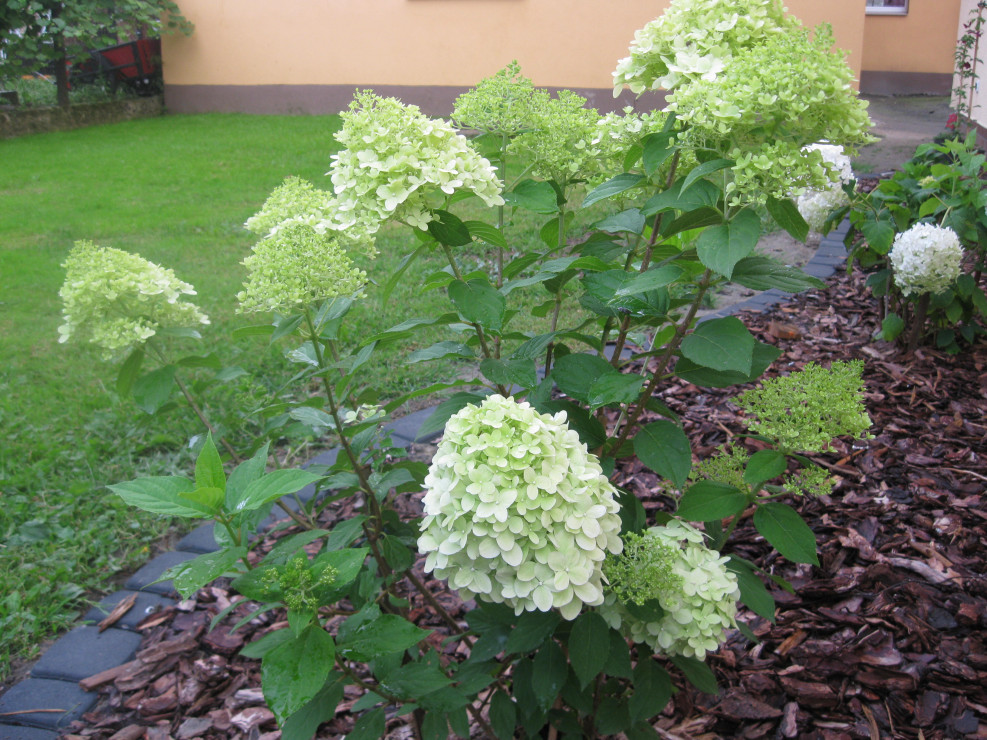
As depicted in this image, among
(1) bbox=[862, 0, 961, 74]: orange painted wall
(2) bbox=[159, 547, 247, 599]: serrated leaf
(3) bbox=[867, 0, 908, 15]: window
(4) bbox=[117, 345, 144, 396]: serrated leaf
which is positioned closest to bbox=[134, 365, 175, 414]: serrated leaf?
(4) bbox=[117, 345, 144, 396]: serrated leaf

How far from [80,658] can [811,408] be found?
2274 mm

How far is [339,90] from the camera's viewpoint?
12430 mm

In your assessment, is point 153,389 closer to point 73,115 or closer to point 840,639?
point 840,639

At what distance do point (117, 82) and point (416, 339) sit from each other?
11458 mm

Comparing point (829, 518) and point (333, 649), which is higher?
point (333, 649)

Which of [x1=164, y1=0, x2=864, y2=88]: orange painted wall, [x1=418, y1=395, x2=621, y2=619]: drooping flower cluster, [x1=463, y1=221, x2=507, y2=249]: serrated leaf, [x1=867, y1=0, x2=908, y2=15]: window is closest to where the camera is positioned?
[x1=418, y1=395, x2=621, y2=619]: drooping flower cluster

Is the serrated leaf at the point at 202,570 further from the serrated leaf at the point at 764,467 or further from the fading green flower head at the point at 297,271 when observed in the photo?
the serrated leaf at the point at 764,467

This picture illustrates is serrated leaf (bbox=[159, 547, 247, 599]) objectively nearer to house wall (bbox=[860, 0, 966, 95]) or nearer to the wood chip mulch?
the wood chip mulch

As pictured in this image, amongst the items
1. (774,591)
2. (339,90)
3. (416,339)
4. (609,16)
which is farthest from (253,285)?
(339,90)

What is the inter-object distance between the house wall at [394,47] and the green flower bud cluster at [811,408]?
10058mm

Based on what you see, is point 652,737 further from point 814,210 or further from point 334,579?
point 814,210

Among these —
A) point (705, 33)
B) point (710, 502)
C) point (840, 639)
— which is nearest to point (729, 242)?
point (705, 33)

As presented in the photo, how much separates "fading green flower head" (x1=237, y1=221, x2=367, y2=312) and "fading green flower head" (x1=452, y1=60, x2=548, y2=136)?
0.47m

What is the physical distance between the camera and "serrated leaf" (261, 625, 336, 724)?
1181 millimetres
